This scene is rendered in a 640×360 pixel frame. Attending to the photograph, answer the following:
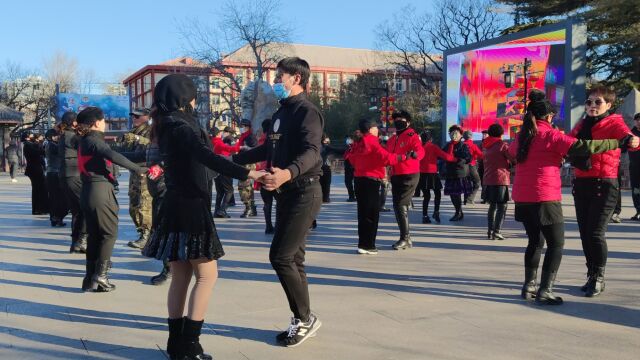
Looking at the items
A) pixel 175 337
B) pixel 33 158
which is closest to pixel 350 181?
pixel 33 158

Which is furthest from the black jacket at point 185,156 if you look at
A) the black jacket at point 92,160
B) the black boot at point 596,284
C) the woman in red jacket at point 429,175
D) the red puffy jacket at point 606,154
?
the woman in red jacket at point 429,175

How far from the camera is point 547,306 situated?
5.05m

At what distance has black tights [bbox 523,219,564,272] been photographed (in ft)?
16.5

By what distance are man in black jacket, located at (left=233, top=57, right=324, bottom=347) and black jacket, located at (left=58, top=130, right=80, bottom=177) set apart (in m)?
5.78

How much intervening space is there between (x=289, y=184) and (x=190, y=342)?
1173 mm

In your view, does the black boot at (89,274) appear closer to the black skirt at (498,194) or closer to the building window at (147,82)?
the black skirt at (498,194)

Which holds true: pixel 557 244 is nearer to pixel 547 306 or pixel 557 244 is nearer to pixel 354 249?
pixel 547 306

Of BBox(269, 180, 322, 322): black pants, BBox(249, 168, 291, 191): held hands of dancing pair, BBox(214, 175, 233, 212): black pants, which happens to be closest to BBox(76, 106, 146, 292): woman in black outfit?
BBox(269, 180, 322, 322): black pants

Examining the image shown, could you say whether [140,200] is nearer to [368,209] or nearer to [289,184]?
[368,209]

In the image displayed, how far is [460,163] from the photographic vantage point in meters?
11.4

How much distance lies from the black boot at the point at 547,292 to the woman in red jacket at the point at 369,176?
9.33 feet

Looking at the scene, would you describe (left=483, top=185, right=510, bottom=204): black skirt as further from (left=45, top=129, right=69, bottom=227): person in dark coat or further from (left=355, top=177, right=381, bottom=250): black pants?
(left=45, top=129, right=69, bottom=227): person in dark coat

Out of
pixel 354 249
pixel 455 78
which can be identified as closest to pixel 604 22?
pixel 455 78

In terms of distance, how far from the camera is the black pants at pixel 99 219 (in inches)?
231
